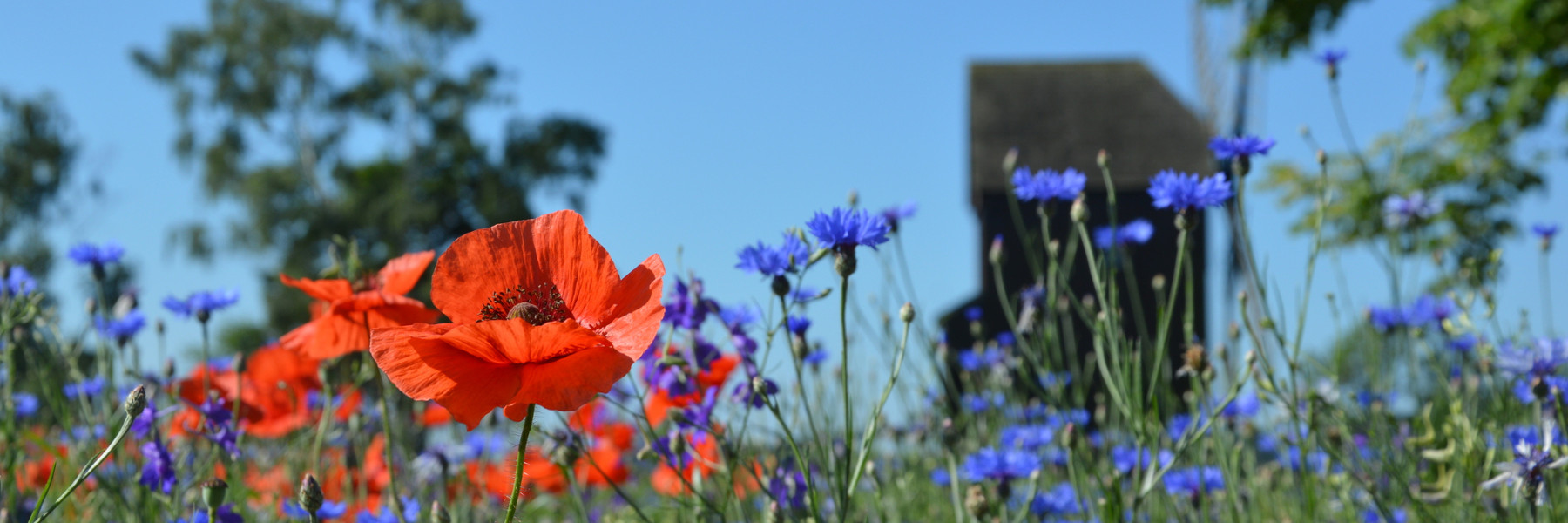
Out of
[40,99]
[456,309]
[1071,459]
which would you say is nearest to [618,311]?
[456,309]

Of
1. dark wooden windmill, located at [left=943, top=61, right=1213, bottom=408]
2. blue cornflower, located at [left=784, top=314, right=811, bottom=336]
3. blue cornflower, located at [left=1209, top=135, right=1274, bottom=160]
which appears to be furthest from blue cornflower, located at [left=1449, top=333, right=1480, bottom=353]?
dark wooden windmill, located at [left=943, top=61, right=1213, bottom=408]

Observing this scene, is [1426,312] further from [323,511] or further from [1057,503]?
[323,511]

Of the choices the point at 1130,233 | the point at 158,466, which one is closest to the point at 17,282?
the point at 158,466

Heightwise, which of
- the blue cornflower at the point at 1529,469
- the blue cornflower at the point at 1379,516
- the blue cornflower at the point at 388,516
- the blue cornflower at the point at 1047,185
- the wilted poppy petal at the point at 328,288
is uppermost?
the blue cornflower at the point at 1047,185

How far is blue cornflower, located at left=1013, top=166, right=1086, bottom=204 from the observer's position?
1806 millimetres

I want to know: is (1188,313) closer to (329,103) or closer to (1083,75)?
(1083,75)

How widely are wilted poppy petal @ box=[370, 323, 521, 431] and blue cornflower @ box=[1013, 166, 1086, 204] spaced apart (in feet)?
3.57

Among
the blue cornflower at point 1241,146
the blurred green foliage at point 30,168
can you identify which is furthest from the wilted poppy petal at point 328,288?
the blurred green foliage at point 30,168

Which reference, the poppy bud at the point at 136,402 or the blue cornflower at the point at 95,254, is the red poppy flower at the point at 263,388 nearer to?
the blue cornflower at the point at 95,254

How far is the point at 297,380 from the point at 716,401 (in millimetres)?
1140

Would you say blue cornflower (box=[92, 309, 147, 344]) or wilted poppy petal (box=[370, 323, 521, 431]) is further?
blue cornflower (box=[92, 309, 147, 344])

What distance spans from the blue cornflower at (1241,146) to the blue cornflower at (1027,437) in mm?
855

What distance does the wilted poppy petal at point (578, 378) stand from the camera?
35.1 inches

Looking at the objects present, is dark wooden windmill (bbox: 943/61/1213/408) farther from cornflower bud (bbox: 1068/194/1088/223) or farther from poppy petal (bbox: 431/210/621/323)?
poppy petal (bbox: 431/210/621/323)
